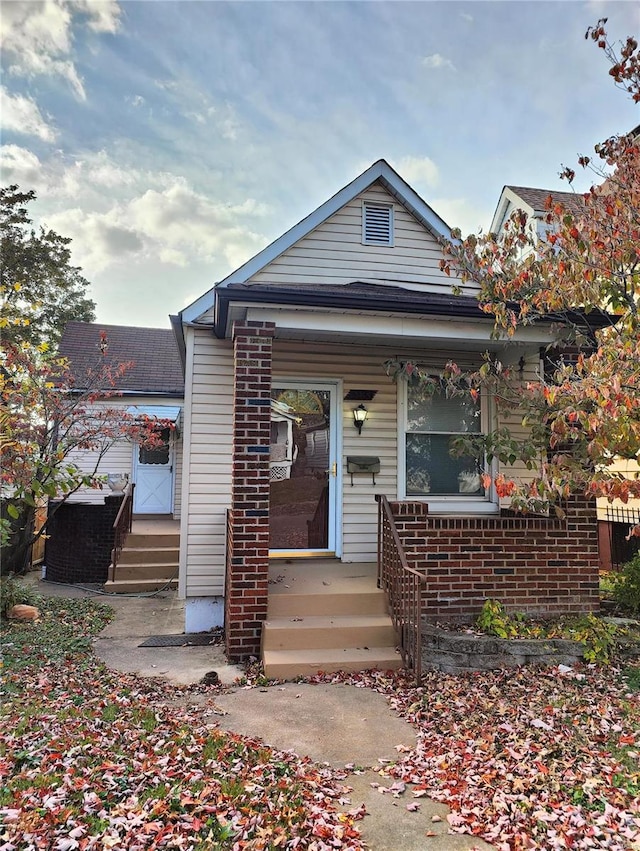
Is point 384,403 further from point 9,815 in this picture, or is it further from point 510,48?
point 9,815

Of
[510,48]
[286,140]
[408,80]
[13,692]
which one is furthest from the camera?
[286,140]

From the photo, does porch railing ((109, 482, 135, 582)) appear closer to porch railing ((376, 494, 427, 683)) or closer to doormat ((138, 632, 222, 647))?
doormat ((138, 632, 222, 647))

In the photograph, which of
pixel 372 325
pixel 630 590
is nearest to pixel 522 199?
pixel 372 325

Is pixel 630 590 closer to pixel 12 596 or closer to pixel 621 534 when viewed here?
pixel 621 534

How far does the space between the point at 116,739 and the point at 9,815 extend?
36.7 inches

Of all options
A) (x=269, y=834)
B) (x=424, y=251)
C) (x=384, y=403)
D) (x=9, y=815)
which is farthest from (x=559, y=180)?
(x=9, y=815)

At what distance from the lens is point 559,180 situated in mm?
5418

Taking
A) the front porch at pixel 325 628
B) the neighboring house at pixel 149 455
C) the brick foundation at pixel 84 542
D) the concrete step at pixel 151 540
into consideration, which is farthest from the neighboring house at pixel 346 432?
the neighboring house at pixel 149 455

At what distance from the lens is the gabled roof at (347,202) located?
23.1 feet

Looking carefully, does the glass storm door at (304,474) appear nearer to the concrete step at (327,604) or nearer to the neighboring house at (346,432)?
the neighboring house at (346,432)

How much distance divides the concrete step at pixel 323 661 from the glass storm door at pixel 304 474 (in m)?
1.87

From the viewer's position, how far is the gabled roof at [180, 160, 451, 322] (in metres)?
7.03

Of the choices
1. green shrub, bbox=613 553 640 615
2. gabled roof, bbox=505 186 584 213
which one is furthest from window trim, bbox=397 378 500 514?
gabled roof, bbox=505 186 584 213

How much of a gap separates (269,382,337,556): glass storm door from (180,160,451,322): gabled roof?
175cm
